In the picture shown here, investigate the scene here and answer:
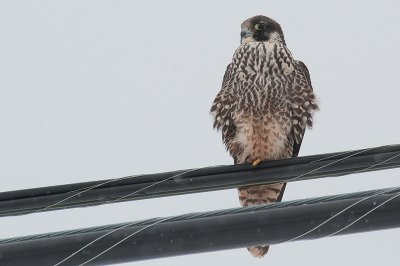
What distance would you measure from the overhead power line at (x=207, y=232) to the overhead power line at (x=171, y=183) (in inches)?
30.0

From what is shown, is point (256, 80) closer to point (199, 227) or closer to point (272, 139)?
point (272, 139)

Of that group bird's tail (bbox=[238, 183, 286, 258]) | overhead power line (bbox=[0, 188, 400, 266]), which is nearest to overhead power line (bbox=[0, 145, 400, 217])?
overhead power line (bbox=[0, 188, 400, 266])

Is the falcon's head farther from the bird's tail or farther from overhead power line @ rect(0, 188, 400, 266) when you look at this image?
overhead power line @ rect(0, 188, 400, 266)

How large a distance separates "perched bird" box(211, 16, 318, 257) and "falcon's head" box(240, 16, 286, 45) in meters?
0.13

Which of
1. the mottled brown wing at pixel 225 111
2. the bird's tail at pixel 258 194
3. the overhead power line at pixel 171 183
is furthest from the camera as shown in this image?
the bird's tail at pixel 258 194

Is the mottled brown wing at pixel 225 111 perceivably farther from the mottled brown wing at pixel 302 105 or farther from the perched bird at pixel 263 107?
the mottled brown wing at pixel 302 105

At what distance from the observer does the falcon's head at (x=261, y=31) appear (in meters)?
6.73

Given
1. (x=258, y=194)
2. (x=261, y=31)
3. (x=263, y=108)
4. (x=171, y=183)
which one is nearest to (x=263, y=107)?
(x=263, y=108)

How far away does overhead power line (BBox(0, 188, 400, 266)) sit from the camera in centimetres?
352

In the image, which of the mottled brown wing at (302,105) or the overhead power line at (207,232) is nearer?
the overhead power line at (207,232)

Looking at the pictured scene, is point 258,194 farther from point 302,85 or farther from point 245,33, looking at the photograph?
point 245,33

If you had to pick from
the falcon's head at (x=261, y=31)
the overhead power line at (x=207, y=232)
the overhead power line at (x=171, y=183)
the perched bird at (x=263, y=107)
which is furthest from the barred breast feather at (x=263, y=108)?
the overhead power line at (x=207, y=232)

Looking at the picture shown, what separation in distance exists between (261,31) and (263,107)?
0.76 m

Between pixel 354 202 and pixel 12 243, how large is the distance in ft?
4.05
